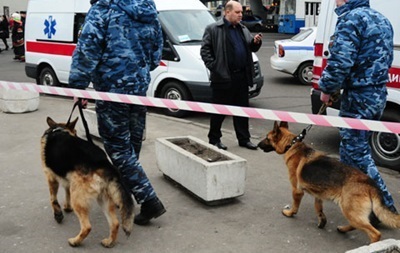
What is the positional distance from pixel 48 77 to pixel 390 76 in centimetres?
817

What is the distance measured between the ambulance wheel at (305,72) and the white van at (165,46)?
3617 millimetres

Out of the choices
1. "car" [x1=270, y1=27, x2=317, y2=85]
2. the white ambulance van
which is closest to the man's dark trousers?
the white ambulance van

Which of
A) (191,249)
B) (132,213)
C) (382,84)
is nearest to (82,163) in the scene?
(132,213)

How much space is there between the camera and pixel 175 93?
9250 mm

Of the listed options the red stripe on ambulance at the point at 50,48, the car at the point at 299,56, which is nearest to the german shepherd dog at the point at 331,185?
the red stripe on ambulance at the point at 50,48

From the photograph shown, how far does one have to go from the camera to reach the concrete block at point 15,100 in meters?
8.98

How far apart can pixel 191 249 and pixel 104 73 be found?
1611 mm

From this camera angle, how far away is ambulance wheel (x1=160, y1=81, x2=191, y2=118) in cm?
914

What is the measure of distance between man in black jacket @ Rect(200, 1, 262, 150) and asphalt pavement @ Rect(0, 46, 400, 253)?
1096 millimetres

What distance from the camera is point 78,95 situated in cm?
409

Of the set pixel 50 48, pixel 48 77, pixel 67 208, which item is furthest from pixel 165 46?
pixel 67 208

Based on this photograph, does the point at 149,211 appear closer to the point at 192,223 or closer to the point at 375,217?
the point at 192,223

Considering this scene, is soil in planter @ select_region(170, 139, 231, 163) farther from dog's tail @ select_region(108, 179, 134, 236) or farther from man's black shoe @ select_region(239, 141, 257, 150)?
dog's tail @ select_region(108, 179, 134, 236)

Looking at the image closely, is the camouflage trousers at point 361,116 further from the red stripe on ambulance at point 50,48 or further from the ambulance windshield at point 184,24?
the red stripe on ambulance at point 50,48
